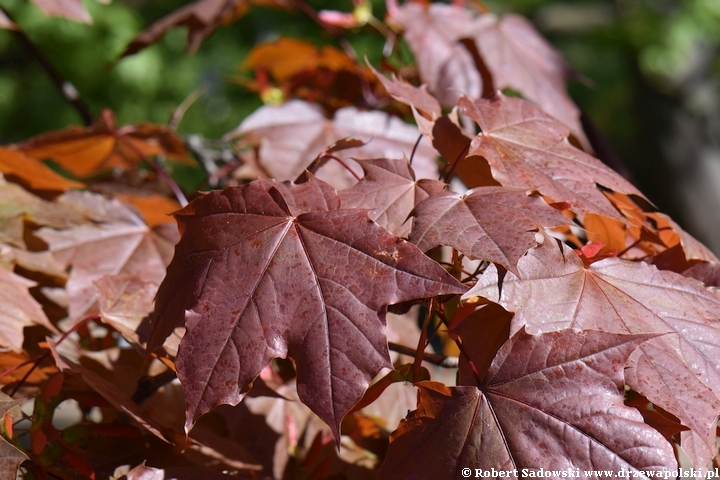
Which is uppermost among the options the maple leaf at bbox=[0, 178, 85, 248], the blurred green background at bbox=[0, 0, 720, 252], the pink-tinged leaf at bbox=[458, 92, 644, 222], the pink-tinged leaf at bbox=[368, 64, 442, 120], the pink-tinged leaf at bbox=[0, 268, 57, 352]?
the pink-tinged leaf at bbox=[368, 64, 442, 120]

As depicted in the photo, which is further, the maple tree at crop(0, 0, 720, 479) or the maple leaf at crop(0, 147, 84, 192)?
the maple leaf at crop(0, 147, 84, 192)

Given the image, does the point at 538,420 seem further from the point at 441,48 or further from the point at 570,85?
the point at 570,85

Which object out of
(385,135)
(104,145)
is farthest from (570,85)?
(104,145)

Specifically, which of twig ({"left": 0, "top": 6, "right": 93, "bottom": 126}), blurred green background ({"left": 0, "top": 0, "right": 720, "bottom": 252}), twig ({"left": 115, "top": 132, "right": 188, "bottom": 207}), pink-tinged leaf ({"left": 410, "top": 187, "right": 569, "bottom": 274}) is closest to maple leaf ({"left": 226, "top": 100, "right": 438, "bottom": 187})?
twig ({"left": 115, "top": 132, "right": 188, "bottom": 207})

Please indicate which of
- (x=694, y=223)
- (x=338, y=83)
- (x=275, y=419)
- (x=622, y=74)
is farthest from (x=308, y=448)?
(x=622, y=74)

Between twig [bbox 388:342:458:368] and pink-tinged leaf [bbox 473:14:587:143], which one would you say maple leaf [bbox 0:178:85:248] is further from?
pink-tinged leaf [bbox 473:14:587:143]

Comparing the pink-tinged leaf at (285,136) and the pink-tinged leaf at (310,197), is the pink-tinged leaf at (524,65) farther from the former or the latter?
the pink-tinged leaf at (310,197)
